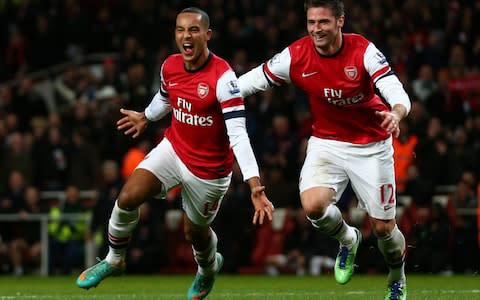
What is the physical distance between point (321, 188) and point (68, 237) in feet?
30.8

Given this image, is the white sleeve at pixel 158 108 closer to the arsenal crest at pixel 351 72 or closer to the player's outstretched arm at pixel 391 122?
the arsenal crest at pixel 351 72

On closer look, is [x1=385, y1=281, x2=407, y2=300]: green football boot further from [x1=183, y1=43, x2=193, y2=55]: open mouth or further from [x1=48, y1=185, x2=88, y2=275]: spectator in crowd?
[x1=48, y1=185, x2=88, y2=275]: spectator in crowd

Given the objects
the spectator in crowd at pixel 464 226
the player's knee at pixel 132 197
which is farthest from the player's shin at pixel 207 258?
the spectator in crowd at pixel 464 226

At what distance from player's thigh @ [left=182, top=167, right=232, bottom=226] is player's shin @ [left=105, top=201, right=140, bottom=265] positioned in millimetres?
500

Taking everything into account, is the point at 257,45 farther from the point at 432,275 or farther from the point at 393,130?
the point at 393,130

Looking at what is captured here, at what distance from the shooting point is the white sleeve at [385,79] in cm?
989

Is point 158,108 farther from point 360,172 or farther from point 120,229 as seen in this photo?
point 360,172

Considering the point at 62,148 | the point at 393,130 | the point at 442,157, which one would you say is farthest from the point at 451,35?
the point at 393,130

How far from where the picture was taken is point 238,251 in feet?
62.1

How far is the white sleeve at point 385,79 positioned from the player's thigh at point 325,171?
2.74 ft

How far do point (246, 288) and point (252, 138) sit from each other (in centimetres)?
505

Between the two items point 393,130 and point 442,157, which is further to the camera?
point 442,157

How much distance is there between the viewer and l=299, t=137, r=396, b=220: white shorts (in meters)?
10.6

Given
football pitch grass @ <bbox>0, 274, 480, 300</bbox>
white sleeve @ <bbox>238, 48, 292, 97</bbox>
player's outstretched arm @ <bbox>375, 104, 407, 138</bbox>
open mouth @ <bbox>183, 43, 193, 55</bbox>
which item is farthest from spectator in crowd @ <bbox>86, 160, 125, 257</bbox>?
player's outstretched arm @ <bbox>375, 104, 407, 138</bbox>
